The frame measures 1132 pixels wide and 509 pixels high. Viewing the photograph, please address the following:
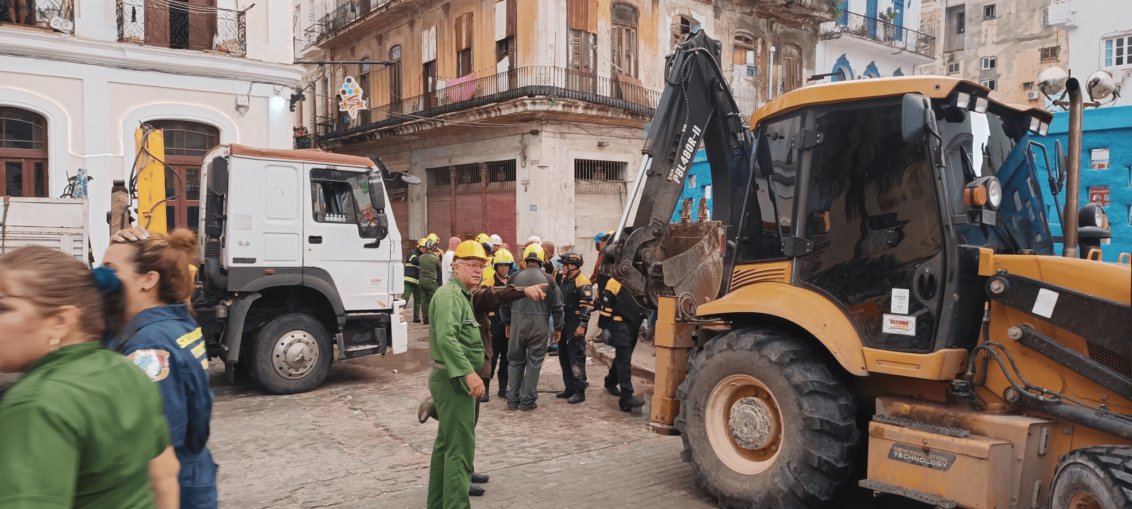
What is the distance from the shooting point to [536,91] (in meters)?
19.7

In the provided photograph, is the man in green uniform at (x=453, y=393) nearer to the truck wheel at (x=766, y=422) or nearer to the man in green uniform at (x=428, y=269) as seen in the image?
the truck wheel at (x=766, y=422)

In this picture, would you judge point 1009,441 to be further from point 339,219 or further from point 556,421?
point 339,219

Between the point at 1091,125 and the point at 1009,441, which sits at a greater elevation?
the point at 1091,125

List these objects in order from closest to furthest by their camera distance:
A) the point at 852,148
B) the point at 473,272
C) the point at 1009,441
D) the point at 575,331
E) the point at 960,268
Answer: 1. the point at 1009,441
2. the point at 960,268
3. the point at 852,148
4. the point at 473,272
5. the point at 575,331

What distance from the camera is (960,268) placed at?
4305 mm

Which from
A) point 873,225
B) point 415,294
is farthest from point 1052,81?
point 415,294

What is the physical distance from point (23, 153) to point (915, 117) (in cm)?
1522

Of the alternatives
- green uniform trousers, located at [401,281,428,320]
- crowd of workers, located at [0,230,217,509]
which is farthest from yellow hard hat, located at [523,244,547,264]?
crowd of workers, located at [0,230,217,509]

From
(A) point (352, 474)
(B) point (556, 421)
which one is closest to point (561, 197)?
(B) point (556, 421)

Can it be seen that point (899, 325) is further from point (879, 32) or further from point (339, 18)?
point (339, 18)

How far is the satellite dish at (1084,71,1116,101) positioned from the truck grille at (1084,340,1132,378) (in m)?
5.45

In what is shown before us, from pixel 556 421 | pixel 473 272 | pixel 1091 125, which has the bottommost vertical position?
pixel 556 421

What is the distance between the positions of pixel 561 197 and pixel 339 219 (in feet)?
38.1

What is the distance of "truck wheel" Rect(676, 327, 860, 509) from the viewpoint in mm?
4527
